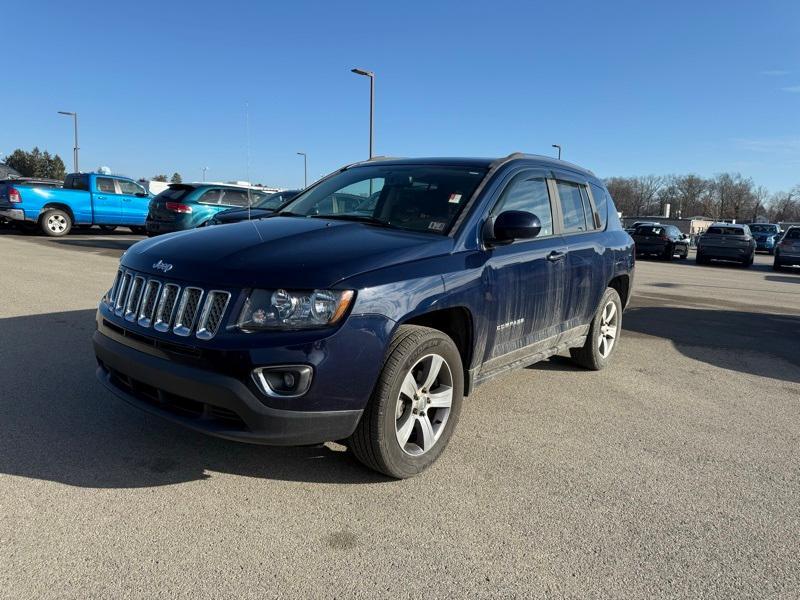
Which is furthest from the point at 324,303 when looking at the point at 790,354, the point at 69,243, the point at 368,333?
the point at 69,243

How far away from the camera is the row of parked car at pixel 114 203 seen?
1394cm

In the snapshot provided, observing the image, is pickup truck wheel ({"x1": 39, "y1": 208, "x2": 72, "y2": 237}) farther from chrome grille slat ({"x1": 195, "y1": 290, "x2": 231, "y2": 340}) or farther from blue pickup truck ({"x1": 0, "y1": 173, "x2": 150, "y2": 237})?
chrome grille slat ({"x1": 195, "y1": 290, "x2": 231, "y2": 340})

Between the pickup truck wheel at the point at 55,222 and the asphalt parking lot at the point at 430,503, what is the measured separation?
45.5ft

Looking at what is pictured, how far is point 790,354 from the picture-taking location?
6.76 metres

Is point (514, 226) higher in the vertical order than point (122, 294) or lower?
higher

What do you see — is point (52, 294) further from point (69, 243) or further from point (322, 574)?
point (69, 243)

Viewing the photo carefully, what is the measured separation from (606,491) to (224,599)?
2.00m

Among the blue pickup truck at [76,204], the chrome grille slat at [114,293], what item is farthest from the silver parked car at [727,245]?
the chrome grille slat at [114,293]

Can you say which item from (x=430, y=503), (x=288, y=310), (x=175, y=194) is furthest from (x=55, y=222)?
(x=430, y=503)

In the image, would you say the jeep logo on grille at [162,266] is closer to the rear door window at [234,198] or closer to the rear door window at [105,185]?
the rear door window at [234,198]

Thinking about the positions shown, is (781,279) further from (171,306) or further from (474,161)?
(171,306)

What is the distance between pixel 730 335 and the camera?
7684mm

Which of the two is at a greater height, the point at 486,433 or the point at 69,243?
the point at 69,243

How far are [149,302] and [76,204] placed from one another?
54.6 feet
